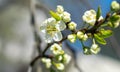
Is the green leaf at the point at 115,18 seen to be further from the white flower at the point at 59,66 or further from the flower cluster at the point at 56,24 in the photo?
the white flower at the point at 59,66

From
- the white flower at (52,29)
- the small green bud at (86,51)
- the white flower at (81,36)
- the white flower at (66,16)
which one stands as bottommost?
the small green bud at (86,51)

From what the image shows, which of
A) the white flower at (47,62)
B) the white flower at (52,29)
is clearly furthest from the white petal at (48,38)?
the white flower at (47,62)

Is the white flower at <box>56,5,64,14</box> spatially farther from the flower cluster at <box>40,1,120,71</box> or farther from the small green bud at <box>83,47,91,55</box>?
the small green bud at <box>83,47,91,55</box>

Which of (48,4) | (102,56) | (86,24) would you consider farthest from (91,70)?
(86,24)

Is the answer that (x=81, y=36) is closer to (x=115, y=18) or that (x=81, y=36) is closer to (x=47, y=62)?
(x=115, y=18)

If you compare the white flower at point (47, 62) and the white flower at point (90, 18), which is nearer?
the white flower at point (90, 18)

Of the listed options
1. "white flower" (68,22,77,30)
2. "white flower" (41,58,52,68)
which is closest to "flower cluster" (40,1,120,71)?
"white flower" (68,22,77,30)

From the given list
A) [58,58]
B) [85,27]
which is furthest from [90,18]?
[58,58]
